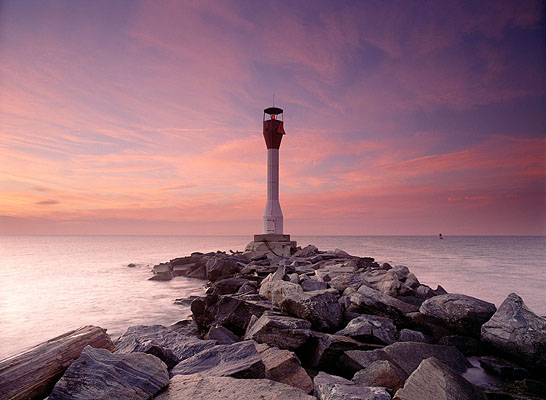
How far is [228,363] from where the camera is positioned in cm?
341

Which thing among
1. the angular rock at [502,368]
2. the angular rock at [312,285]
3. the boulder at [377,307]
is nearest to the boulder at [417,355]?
the angular rock at [502,368]

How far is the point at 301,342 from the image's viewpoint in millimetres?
4277

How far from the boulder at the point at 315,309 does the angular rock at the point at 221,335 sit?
34.7 inches

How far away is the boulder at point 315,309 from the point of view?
498 centimetres

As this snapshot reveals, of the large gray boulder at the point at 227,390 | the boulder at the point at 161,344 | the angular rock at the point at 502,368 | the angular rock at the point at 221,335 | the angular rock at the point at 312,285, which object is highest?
the angular rock at the point at 312,285

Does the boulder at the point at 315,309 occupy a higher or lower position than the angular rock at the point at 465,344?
higher

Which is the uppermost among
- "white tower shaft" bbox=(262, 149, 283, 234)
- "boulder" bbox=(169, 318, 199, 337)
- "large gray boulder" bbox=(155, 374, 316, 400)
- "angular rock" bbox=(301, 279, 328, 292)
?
"white tower shaft" bbox=(262, 149, 283, 234)

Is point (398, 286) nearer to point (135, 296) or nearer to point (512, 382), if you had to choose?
point (512, 382)

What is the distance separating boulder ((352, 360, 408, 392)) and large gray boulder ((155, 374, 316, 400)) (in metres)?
0.90

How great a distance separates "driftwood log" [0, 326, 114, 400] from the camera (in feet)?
9.36

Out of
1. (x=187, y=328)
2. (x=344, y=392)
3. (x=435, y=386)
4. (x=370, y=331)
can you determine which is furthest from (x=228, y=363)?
(x=187, y=328)

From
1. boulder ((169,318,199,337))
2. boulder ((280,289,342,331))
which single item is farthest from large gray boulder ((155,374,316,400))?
boulder ((169,318,199,337))

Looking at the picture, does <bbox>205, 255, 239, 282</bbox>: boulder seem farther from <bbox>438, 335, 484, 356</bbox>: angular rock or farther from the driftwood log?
the driftwood log

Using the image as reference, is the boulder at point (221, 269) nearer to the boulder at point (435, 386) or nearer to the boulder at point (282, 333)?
the boulder at point (282, 333)
